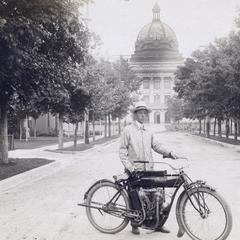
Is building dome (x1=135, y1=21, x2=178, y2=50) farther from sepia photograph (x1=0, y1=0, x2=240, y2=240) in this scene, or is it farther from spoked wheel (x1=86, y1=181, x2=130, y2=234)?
spoked wheel (x1=86, y1=181, x2=130, y2=234)

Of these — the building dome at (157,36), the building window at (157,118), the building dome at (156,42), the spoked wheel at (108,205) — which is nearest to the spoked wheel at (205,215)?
the spoked wheel at (108,205)

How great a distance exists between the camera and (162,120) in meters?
145

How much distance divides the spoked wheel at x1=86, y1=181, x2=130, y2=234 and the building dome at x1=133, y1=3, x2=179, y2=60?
462 ft

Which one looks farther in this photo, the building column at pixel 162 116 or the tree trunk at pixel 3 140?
the building column at pixel 162 116

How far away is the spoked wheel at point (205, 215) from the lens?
701 centimetres

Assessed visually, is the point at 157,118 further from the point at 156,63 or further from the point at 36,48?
the point at 36,48

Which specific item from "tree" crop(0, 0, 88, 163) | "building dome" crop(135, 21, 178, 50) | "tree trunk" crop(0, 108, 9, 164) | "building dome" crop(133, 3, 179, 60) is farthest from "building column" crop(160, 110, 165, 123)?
"tree trunk" crop(0, 108, 9, 164)

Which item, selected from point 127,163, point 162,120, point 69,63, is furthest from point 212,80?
point 162,120

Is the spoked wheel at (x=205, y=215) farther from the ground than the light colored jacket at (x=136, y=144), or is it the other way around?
the light colored jacket at (x=136, y=144)

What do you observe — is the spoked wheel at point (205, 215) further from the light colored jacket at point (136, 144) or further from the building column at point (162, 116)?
the building column at point (162, 116)

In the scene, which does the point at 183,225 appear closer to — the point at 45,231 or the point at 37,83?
the point at 45,231

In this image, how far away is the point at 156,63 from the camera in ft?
486

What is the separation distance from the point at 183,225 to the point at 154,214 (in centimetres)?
41

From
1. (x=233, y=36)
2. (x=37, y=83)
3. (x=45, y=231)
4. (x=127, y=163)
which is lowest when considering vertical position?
(x=45, y=231)
